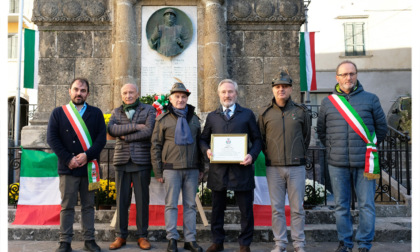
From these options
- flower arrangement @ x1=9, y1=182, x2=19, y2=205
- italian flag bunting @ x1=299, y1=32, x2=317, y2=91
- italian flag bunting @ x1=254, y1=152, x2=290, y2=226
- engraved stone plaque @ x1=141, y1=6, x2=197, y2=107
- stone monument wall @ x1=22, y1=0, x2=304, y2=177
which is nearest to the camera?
italian flag bunting @ x1=254, y1=152, x2=290, y2=226

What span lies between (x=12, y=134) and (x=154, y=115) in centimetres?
1281

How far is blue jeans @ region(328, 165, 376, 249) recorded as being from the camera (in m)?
4.76

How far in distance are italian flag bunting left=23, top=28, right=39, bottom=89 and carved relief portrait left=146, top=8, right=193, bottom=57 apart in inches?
116

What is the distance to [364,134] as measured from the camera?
4805 millimetres

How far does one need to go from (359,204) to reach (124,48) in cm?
574

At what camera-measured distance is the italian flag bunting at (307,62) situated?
9.15m

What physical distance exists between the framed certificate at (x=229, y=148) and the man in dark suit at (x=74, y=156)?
5.09ft

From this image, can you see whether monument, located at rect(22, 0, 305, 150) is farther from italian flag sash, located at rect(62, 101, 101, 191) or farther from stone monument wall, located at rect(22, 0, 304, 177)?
italian flag sash, located at rect(62, 101, 101, 191)

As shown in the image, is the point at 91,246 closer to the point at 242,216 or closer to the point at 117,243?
the point at 117,243

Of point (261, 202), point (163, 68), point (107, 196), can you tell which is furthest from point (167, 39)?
point (261, 202)

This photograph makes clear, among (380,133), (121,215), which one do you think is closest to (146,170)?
(121,215)

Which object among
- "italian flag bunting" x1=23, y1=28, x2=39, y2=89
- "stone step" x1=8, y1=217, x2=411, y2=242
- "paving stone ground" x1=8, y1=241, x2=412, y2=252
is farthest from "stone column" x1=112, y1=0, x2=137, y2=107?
"paving stone ground" x1=8, y1=241, x2=412, y2=252

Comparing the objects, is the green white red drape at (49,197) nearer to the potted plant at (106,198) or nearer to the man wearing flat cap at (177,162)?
the potted plant at (106,198)

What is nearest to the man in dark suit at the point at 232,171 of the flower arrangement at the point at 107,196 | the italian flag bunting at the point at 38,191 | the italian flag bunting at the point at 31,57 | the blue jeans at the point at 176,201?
the blue jeans at the point at 176,201
